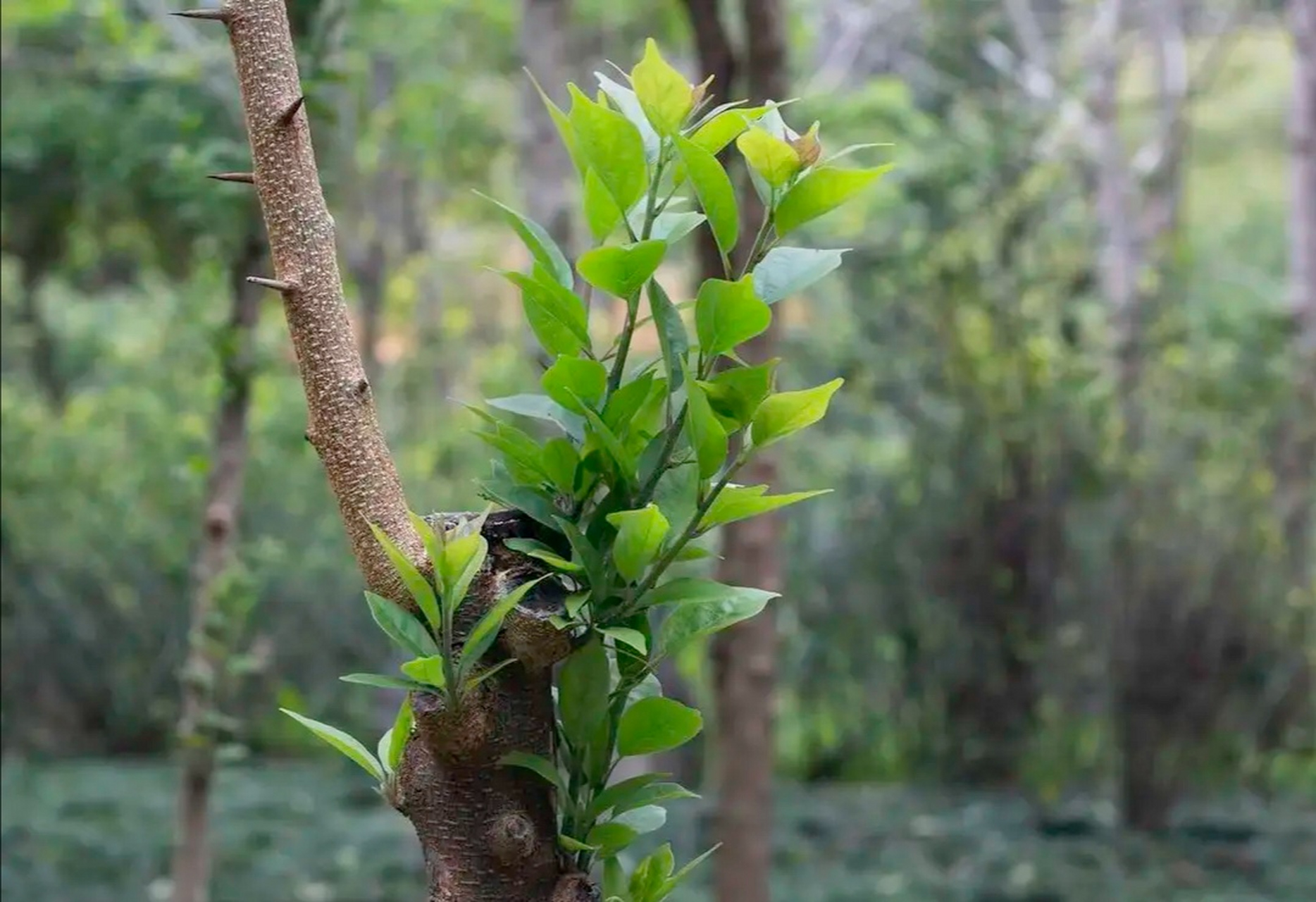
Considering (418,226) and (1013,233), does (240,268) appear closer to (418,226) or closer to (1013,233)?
(1013,233)

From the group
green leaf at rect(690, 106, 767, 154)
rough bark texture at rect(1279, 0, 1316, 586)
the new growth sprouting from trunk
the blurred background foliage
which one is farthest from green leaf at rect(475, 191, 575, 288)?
rough bark texture at rect(1279, 0, 1316, 586)

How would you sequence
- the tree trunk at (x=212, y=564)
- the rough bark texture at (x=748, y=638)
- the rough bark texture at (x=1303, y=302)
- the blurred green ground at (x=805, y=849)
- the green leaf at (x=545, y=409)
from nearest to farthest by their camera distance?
the green leaf at (x=545, y=409)
the tree trunk at (x=212, y=564)
the rough bark texture at (x=748, y=638)
the blurred green ground at (x=805, y=849)
the rough bark texture at (x=1303, y=302)

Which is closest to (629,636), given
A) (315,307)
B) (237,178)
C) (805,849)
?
(315,307)

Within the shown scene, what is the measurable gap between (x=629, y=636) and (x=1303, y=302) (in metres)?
4.87

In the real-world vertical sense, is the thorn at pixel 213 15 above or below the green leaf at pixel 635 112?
above

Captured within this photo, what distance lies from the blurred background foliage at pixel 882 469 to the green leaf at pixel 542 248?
1.79m

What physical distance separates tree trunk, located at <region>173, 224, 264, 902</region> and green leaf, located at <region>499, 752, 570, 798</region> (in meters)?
1.35

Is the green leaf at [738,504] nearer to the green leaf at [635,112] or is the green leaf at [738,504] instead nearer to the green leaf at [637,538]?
the green leaf at [637,538]

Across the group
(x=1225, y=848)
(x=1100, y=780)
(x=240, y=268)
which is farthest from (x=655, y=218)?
(x=1100, y=780)

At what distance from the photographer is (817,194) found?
31.0 inches

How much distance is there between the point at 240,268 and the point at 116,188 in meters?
1.35

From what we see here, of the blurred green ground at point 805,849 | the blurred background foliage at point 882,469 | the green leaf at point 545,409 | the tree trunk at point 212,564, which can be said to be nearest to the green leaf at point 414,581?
the green leaf at point 545,409

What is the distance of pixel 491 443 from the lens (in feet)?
2.66

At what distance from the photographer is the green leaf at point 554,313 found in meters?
0.80
